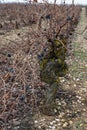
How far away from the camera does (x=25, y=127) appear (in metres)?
6.02

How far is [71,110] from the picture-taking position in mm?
6797

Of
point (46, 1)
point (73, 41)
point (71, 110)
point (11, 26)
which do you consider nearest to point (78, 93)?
point (71, 110)

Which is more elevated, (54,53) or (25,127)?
(54,53)

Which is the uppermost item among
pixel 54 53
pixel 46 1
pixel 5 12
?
pixel 46 1

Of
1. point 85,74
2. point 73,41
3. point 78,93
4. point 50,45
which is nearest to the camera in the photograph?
point 50,45

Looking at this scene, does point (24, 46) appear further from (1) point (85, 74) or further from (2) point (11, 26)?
(2) point (11, 26)

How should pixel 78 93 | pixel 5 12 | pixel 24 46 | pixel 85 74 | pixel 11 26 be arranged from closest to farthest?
pixel 24 46
pixel 78 93
pixel 85 74
pixel 11 26
pixel 5 12

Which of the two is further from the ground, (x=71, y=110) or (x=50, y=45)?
(x=50, y=45)

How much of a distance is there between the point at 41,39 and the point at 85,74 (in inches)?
145

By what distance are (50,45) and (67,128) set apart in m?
1.74

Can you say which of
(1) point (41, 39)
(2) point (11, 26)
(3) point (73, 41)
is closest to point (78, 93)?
(1) point (41, 39)

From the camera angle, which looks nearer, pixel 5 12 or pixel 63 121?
pixel 63 121

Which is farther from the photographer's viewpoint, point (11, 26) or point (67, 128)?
point (11, 26)

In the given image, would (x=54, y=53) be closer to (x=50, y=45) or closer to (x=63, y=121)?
(x=50, y=45)
